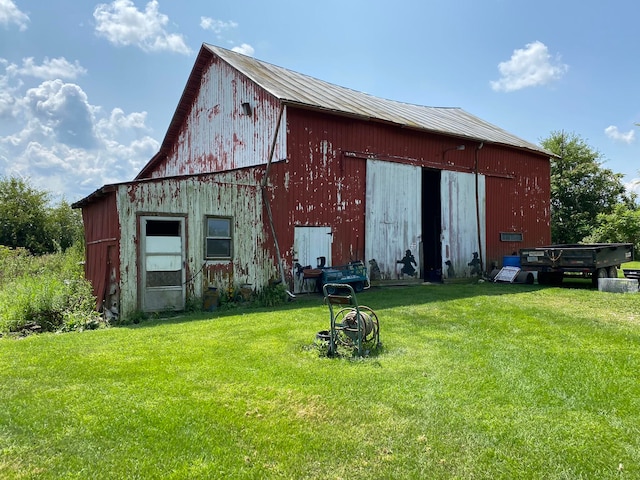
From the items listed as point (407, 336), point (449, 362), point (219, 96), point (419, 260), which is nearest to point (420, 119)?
point (419, 260)

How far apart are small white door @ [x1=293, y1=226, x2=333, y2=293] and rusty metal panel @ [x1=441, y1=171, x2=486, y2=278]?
5.08 meters

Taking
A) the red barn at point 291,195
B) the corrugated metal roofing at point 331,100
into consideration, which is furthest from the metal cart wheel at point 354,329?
the corrugated metal roofing at point 331,100

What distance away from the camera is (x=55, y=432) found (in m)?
3.67

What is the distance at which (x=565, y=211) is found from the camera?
119 feet

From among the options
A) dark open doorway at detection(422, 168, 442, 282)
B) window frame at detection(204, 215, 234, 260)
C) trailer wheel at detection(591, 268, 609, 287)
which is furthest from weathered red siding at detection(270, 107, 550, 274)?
trailer wheel at detection(591, 268, 609, 287)

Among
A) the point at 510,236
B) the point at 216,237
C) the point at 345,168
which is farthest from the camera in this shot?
the point at 510,236

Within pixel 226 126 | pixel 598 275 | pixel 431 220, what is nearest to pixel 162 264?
pixel 226 126

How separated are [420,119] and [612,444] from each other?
15004 mm

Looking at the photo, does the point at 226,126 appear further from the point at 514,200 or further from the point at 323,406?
the point at 323,406

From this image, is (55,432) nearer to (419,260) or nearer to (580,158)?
(419,260)

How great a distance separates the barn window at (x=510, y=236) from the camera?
1809 centimetres

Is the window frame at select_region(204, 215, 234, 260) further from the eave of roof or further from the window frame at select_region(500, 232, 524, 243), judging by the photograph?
the window frame at select_region(500, 232, 524, 243)

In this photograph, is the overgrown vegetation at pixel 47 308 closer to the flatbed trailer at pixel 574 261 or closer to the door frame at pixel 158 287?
the door frame at pixel 158 287

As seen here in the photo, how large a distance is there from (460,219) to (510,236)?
10.4 ft
